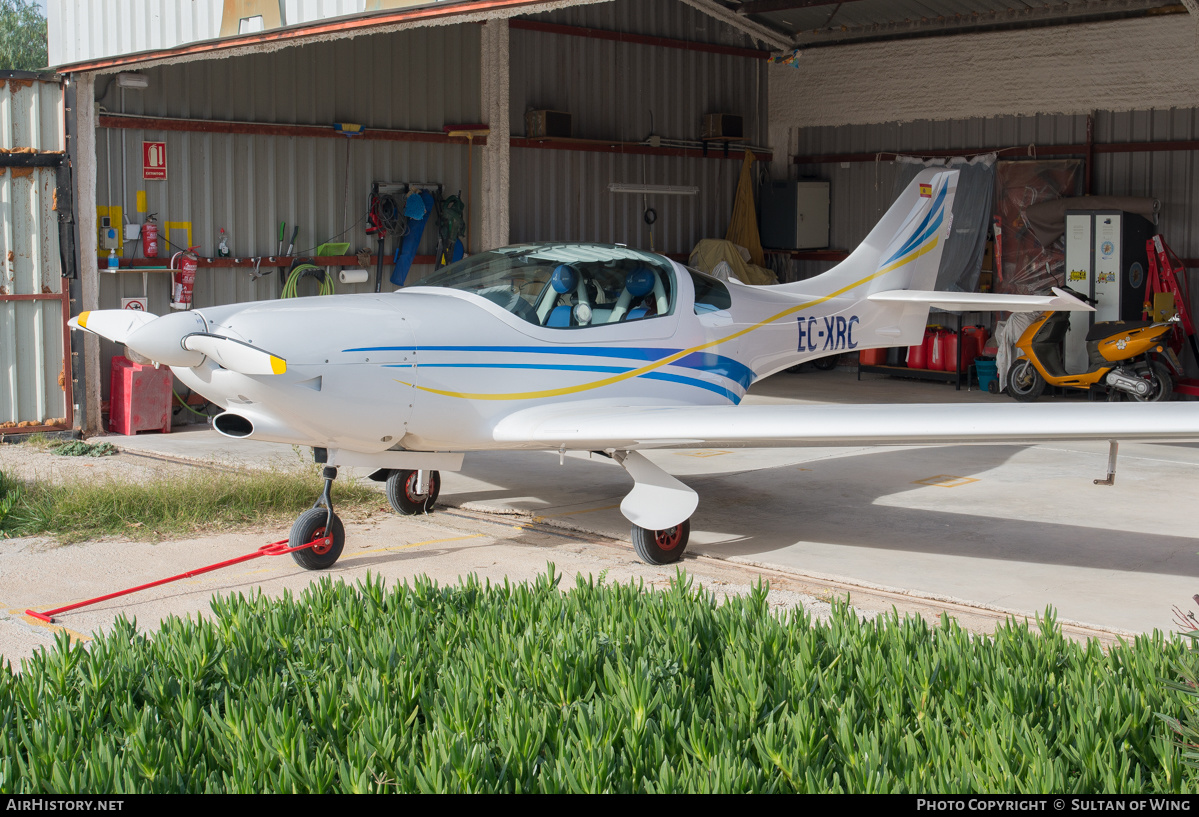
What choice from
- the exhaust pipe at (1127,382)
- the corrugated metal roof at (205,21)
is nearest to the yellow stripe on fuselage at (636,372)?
the corrugated metal roof at (205,21)

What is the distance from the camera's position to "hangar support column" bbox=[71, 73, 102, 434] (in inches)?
439

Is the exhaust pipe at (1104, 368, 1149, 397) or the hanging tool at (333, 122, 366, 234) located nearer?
the exhaust pipe at (1104, 368, 1149, 397)

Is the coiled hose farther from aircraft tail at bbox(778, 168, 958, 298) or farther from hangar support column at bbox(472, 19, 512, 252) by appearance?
aircraft tail at bbox(778, 168, 958, 298)

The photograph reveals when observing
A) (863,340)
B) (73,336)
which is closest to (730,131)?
(863,340)

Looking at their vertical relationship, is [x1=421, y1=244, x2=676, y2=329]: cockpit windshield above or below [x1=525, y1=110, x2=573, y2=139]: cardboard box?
below

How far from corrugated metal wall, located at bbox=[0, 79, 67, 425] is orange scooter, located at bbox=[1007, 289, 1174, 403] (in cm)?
1093

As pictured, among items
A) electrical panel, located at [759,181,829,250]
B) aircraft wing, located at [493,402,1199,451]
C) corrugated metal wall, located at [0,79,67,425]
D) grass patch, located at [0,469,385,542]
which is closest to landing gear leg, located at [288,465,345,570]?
aircraft wing, located at [493,402,1199,451]

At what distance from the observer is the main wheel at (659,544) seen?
22.1ft

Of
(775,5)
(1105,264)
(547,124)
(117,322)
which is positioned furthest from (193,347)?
(775,5)

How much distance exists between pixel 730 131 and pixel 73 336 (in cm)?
1029

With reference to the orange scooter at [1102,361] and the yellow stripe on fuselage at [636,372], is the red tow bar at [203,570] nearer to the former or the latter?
the yellow stripe on fuselage at [636,372]

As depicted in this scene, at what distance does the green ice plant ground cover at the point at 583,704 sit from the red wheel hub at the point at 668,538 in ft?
7.72

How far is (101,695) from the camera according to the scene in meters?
3.61

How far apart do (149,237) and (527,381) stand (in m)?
6.48
